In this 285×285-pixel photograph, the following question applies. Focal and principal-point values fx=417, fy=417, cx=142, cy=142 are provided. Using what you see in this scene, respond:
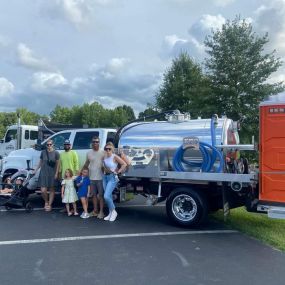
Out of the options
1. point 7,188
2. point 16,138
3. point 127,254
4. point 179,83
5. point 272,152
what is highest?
point 179,83

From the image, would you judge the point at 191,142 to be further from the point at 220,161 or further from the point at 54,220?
the point at 54,220

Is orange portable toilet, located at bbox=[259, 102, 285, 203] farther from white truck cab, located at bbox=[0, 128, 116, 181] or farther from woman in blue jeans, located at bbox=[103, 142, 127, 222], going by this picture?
white truck cab, located at bbox=[0, 128, 116, 181]

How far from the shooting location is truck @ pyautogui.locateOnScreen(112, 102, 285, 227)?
7691 millimetres

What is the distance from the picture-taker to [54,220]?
30.1 feet

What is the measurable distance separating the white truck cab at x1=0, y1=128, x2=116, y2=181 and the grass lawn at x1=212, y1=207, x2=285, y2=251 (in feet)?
11.8

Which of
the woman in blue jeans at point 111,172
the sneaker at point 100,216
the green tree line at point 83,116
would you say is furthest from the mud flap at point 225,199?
the green tree line at point 83,116

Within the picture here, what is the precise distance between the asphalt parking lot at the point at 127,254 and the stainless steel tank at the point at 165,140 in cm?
129

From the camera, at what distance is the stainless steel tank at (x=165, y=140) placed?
898 centimetres

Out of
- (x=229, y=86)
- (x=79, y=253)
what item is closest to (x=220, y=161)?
(x=79, y=253)

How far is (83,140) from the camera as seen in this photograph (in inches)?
452

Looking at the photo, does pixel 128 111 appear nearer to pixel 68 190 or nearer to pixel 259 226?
pixel 68 190

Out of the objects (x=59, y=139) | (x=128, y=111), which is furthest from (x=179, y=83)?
(x=128, y=111)

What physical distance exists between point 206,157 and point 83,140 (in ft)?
13.5

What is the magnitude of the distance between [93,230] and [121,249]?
1517mm
